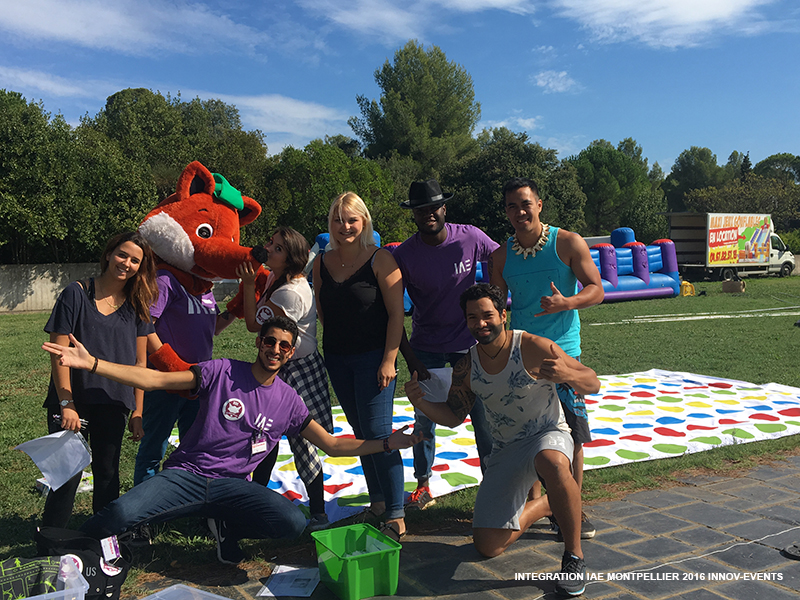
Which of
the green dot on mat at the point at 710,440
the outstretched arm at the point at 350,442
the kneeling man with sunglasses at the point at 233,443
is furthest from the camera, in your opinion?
the green dot on mat at the point at 710,440

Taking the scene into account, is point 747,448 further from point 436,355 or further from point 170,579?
point 170,579

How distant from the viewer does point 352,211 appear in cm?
356

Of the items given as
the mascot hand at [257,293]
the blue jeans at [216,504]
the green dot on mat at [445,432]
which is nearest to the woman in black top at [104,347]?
the blue jeans at [216,504]

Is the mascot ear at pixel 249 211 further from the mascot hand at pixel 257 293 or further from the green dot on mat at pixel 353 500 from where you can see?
the green dot on mat at pixel 353 500

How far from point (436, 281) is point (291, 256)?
0.88 m

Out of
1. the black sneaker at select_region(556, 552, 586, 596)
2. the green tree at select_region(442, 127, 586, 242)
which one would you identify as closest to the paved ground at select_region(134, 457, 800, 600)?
the black sneaker at select_region(556, 552, 586, 596)

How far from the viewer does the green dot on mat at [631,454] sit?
4.95 m

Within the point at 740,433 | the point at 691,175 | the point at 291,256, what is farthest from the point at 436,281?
the point at 691,175

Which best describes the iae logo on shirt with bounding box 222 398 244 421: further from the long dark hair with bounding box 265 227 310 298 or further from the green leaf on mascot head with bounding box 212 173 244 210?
the green leaf on mascot head with bounding box 212 173 244 210

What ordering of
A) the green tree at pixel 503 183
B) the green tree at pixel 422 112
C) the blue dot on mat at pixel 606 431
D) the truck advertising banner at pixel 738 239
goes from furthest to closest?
the green tree at pixel 422 112 → the green tree at pixel 503 183 → the truck advertising banner at pixel 738 239 → the blue dot on mat at pixel 606 431

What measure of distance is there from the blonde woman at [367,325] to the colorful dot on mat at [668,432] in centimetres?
287

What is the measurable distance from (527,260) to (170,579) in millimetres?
2441

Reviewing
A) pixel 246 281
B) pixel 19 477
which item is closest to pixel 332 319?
pixel 246 281

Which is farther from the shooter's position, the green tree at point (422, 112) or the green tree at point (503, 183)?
the green tree at point (422, 112)
